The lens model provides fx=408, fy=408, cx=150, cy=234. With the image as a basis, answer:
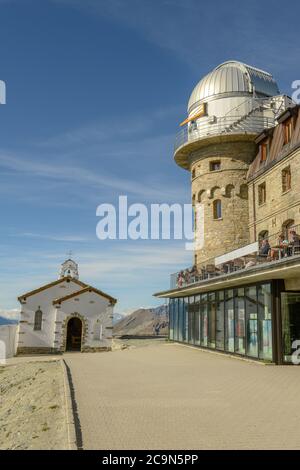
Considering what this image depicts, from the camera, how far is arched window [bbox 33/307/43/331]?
31.4 meters

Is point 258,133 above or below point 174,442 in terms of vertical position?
Answer: above

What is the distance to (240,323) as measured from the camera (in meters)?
18.2

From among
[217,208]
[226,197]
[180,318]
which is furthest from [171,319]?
[226,197]

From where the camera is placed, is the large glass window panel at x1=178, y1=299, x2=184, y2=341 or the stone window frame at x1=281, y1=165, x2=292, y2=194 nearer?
the stone window frame at x1=281, y1=165, x2=292, y2=194

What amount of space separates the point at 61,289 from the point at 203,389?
23.8 meters

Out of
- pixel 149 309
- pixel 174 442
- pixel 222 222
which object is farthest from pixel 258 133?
pixel 149 309

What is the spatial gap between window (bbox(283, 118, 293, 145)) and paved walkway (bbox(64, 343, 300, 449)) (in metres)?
12.4

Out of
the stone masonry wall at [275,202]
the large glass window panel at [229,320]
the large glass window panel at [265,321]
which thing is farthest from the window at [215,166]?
the large glass window panel at [265,321]

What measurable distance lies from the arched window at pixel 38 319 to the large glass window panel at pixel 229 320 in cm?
1716

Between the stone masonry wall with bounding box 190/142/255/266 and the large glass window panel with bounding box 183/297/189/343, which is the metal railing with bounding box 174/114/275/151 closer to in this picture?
the stone masonry wall with bounding box 190/142/255/266

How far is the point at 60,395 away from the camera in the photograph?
10391 millimetres

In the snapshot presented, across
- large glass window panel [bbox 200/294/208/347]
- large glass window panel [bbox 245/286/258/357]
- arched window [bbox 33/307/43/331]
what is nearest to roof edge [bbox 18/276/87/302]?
arched window [bbox 33/307/43/331]

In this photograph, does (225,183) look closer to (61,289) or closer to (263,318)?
(263,318)

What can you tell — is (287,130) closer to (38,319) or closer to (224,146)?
(224,146)
